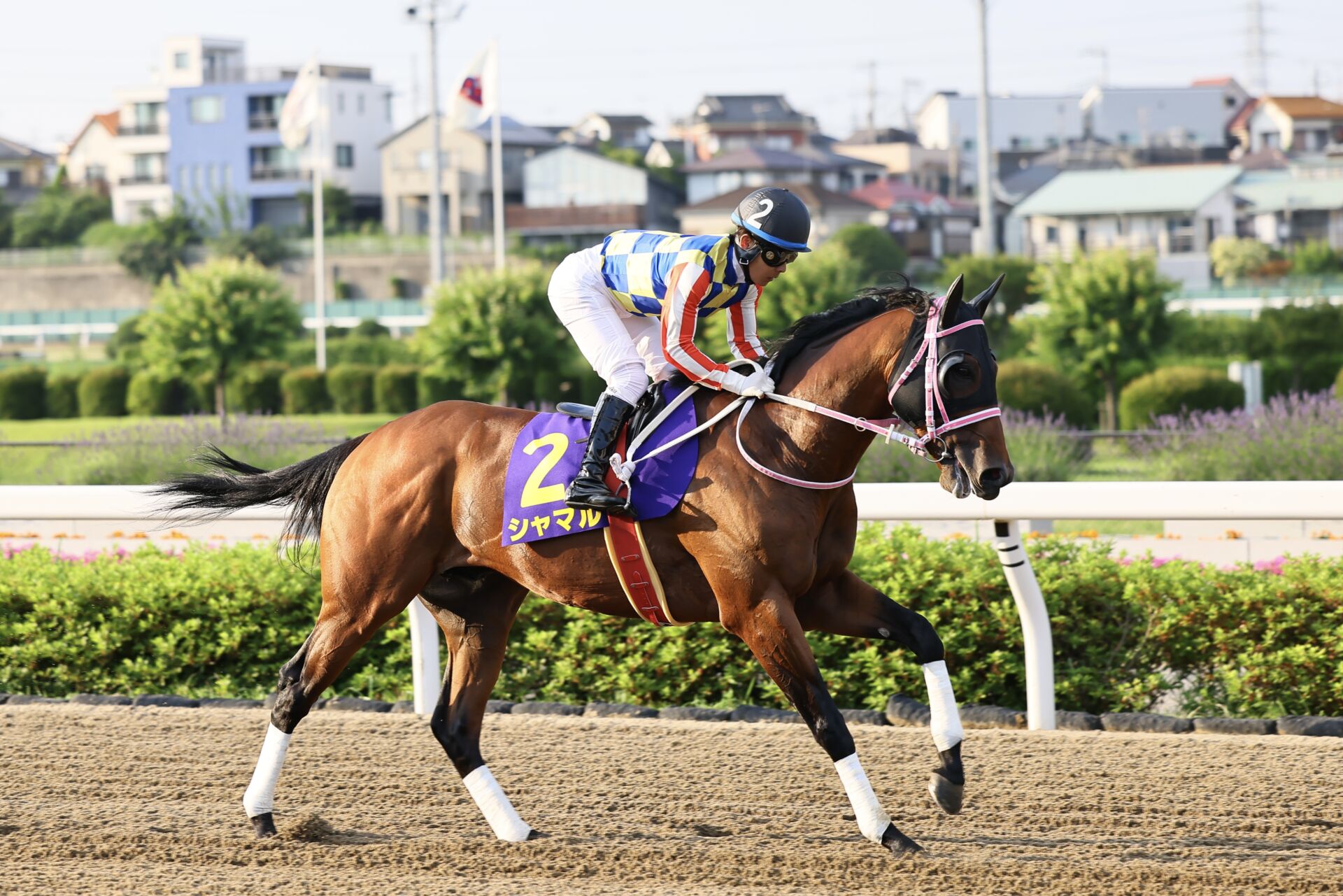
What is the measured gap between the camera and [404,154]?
66312mm

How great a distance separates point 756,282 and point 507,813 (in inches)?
64.5

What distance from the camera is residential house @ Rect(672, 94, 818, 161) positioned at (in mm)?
82000

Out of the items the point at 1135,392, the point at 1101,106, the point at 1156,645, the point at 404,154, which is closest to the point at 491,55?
the point at 1135,392

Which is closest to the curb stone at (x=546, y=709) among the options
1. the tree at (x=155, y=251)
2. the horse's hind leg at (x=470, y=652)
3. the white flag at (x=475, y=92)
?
the horse's hind leg at (x=470, y=652)

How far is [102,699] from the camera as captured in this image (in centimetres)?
621

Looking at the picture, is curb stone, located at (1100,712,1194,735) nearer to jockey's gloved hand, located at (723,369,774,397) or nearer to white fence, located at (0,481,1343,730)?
white fence, located at (0,481,1343,730)

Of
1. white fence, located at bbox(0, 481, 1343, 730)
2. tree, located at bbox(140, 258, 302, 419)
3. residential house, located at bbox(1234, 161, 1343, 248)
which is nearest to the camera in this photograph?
white fence, located at bbox(0, 481, 1343, 730)

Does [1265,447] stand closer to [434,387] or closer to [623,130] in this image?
[434,387]

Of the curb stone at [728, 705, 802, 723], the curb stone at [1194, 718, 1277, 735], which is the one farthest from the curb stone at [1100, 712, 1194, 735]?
the curb stone at [728, 705, 802, 723]

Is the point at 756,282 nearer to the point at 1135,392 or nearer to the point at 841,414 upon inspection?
the point at 841,414

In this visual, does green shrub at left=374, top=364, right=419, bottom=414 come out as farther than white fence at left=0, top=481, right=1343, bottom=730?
Yes

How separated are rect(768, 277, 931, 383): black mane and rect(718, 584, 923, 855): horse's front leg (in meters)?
0.67

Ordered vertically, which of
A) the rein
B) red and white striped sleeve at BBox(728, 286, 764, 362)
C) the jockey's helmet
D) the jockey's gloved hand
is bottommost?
the rein

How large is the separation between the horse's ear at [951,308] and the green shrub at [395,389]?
2820 cm
